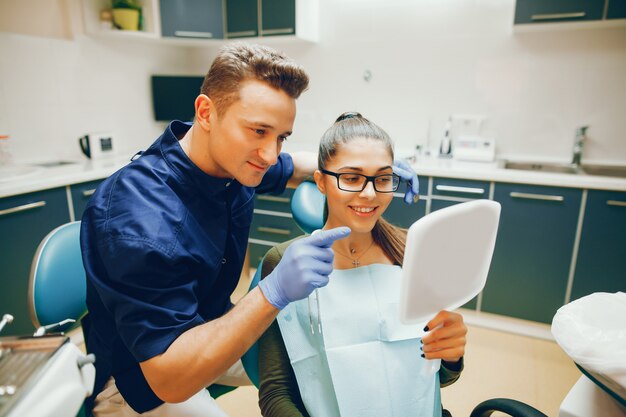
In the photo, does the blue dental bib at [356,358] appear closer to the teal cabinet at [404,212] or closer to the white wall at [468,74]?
the teal cabinet at [404,212]

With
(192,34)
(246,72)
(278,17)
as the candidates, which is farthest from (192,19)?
(246,72)

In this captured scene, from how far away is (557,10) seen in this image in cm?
234

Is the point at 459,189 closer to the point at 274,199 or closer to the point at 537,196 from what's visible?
the point at 537,196

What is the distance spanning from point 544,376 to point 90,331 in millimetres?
2188

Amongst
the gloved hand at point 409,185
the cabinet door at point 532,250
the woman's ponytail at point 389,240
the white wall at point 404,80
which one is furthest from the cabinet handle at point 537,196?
the woman's ponytail at point 389,240

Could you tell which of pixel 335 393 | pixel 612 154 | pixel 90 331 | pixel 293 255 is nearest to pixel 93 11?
pixel 90 331

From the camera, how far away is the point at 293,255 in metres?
0.93

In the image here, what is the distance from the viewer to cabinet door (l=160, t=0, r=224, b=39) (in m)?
3.03

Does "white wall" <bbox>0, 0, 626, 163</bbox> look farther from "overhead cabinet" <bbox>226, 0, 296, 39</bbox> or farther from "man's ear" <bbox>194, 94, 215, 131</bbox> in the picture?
"man's ear" <bbox>194, 94, 215, 131</bbox>

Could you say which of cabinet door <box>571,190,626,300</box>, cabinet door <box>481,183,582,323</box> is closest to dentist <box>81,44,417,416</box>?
cabinet door <box>481,183,582,323</box>

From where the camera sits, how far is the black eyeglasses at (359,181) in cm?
113

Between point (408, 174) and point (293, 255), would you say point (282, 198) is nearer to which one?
point (408, 174)

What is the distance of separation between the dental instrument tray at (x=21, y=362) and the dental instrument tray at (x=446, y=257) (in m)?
0.57

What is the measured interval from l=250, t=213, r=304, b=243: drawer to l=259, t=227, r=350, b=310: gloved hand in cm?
202
